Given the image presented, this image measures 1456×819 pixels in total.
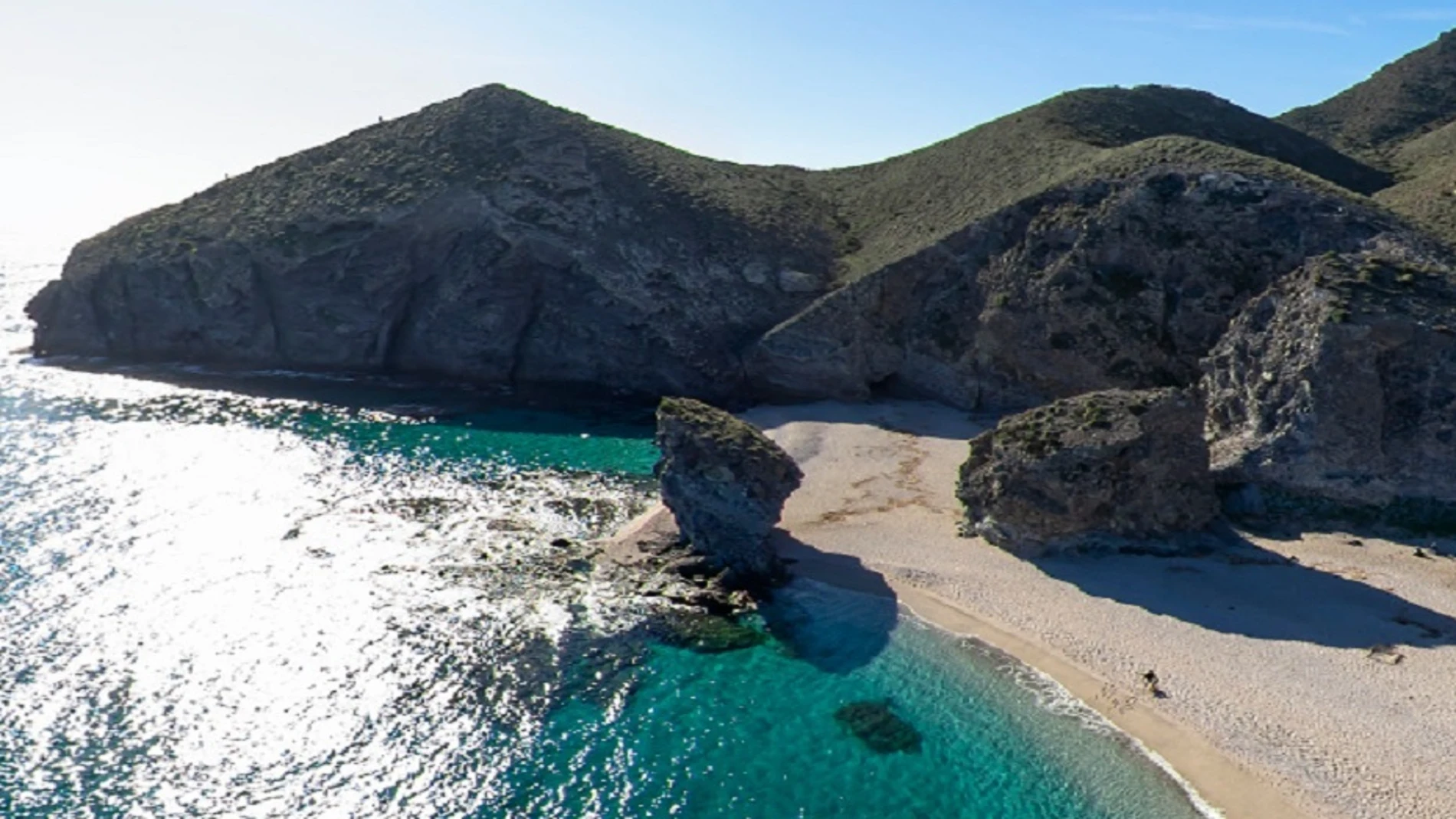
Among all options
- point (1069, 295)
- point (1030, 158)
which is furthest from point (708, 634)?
point (1030, 158)

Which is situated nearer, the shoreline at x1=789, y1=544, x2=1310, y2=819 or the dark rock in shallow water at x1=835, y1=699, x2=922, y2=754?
the shoreline at x1=789, y1=544, x2=1310, y2=819

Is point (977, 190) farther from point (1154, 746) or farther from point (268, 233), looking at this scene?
point (268, 233)

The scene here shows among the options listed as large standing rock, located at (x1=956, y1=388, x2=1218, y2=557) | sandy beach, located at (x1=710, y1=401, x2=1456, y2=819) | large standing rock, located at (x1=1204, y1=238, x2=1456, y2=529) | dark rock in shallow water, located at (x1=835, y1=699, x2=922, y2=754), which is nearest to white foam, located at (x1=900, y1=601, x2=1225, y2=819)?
sandy beach, located at (x1=710, y1=401, x2=1456, y2=819)

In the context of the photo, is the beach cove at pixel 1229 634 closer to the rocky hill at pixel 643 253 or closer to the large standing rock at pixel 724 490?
the large standing rock at pixel 724 490

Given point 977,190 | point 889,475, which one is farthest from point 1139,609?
point 977,190

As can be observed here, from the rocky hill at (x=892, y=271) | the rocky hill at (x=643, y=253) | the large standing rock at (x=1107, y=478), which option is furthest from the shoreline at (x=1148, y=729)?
the rocky hill at (x=643, y=253)

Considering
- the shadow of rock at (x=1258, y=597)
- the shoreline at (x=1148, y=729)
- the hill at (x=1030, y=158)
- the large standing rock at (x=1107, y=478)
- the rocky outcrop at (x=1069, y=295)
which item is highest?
the hill at (x=1030, y=158)

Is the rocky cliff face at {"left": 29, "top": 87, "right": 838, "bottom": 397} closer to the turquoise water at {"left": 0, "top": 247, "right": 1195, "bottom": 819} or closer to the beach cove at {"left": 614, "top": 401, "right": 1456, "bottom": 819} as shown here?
the turquoise water at {"left": 0, "top": 247, "right": 1195, "bottom": 819}
